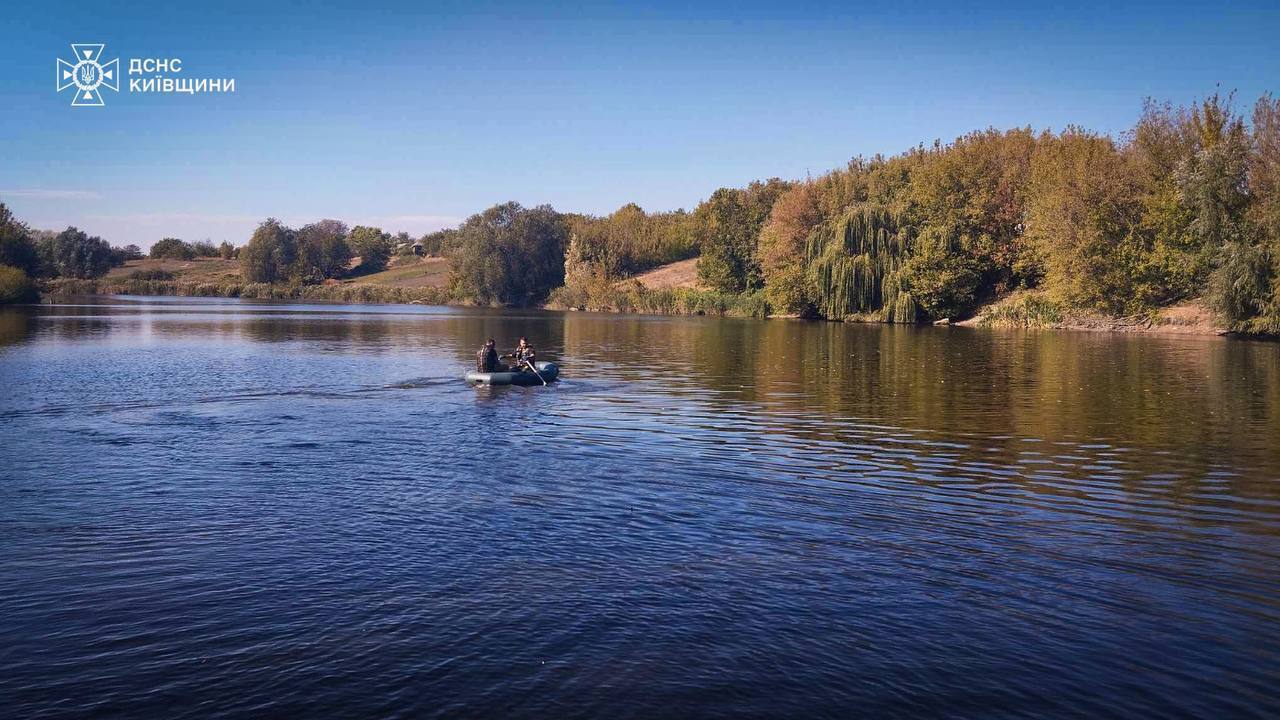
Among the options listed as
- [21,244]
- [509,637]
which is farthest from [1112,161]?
[21,244]

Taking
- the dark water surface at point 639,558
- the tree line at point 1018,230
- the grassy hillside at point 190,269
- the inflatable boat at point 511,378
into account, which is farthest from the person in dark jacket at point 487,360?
the grassy hillside at point 190,269

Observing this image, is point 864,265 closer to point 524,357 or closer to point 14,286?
point 524,357

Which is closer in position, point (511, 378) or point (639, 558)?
point (639, 558)

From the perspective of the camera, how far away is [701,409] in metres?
24.1

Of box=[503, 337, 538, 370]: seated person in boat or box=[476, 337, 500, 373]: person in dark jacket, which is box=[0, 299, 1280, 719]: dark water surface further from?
box=[503, 337, 538, 370]: seated person in boat

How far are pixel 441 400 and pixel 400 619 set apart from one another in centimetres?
1772

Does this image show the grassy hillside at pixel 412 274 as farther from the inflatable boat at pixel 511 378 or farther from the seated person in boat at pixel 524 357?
the inflatable boat at pixel 511 378

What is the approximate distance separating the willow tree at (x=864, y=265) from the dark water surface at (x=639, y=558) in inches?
2025

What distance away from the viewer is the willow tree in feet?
248

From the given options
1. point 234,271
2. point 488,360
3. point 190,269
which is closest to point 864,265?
point 488,360

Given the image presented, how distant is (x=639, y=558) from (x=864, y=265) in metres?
68.6

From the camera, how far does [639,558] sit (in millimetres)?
11008

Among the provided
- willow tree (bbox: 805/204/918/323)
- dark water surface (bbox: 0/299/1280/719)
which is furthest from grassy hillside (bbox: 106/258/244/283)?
dark water surface (bbox: 0/299/1280/719)

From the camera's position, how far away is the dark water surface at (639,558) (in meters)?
7.66
